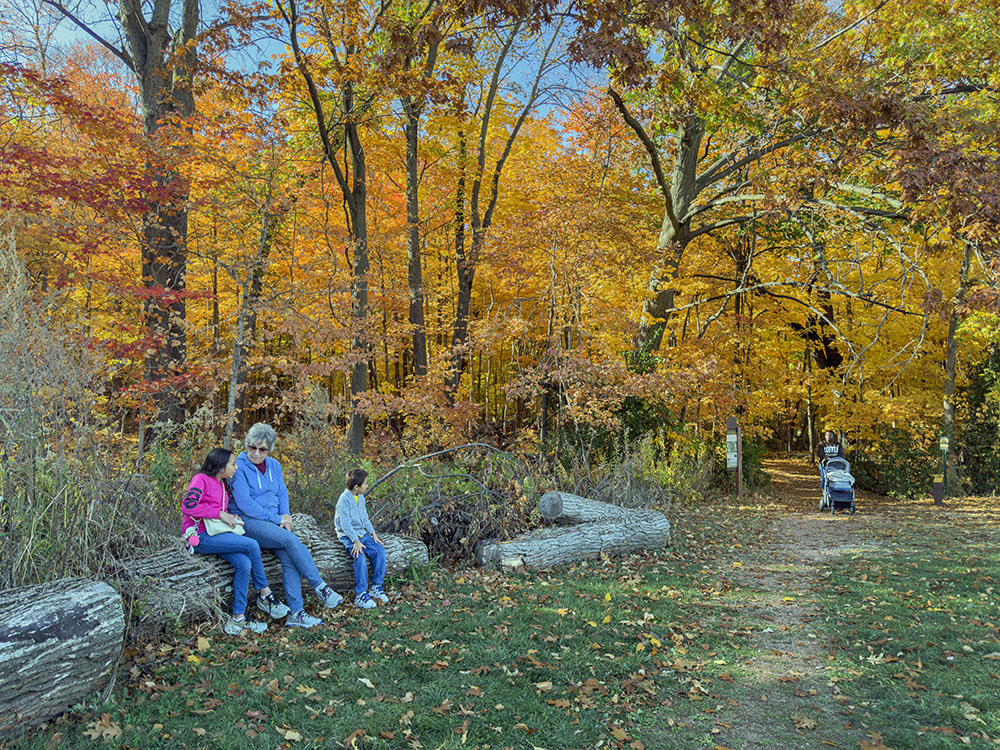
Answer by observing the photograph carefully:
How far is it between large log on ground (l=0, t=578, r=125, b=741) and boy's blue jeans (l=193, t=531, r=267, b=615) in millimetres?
996

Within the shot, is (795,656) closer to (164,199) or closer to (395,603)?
(395,603)

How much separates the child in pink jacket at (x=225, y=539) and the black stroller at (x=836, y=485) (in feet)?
34.9

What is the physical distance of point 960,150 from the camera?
8.00 metres

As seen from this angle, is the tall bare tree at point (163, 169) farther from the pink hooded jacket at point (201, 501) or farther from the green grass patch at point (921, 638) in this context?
the green grass patch at point (921, 638)

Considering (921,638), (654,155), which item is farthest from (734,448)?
(921,638)

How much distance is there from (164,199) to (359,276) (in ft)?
10.0

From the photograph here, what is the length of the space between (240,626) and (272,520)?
92cm

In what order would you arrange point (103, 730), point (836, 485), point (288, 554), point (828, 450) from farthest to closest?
1. point (828, 450)
2. point (836, 485)
3. point (288, 554)
4. point (103, 730)

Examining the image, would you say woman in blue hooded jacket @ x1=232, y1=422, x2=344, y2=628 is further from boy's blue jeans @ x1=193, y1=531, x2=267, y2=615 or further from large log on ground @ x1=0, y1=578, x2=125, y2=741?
large log on ground @ x1=0, y1=578, x2=125, y2=741

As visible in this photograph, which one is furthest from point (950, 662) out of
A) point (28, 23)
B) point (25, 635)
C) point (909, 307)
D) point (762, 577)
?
point (28, 23)

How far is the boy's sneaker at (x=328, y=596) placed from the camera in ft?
17.3

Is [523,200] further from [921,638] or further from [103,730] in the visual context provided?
[103,730]

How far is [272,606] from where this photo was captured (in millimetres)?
4977

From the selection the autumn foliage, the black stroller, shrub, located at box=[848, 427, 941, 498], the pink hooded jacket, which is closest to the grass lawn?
the pink hooded jacket
